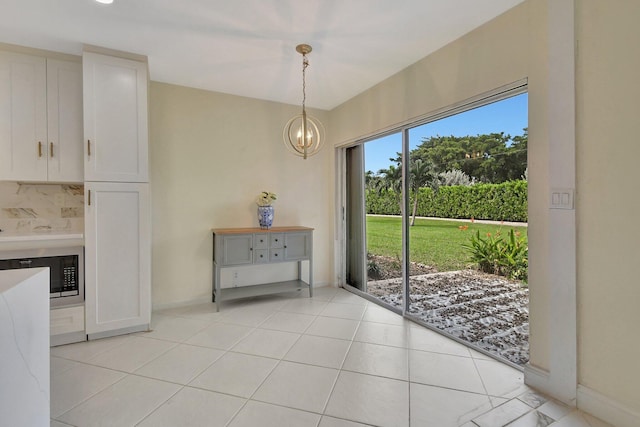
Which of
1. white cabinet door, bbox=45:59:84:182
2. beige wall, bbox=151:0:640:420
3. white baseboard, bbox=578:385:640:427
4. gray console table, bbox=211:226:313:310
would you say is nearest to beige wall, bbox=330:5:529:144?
beige wall, bbox=151:0:640:420

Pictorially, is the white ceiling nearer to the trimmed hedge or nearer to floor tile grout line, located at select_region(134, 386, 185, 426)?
the trimmed hedge

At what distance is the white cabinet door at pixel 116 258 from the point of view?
99.3 inches

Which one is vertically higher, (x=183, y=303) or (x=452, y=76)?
(x=452, y=76)

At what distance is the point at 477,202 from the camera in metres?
2.51

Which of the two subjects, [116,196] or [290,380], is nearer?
[290,380]

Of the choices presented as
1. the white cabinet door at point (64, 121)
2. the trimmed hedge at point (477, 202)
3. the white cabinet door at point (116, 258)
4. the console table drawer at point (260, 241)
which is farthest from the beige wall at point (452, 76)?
the white cabinet door at point (64, 121)

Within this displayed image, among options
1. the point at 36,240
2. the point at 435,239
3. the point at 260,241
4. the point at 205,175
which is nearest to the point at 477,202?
the point at 435,239

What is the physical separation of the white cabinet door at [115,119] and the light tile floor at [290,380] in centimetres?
152

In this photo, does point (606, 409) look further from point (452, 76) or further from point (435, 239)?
point (452, 76)

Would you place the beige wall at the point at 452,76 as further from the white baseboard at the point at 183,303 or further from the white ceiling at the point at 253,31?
the white baseboard at the point at 183,303

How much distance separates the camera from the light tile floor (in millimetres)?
1619

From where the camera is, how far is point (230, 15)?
6.90 feet

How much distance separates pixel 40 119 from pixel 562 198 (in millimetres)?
4041

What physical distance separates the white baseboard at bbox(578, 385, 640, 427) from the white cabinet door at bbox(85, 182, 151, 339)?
3307 mm
